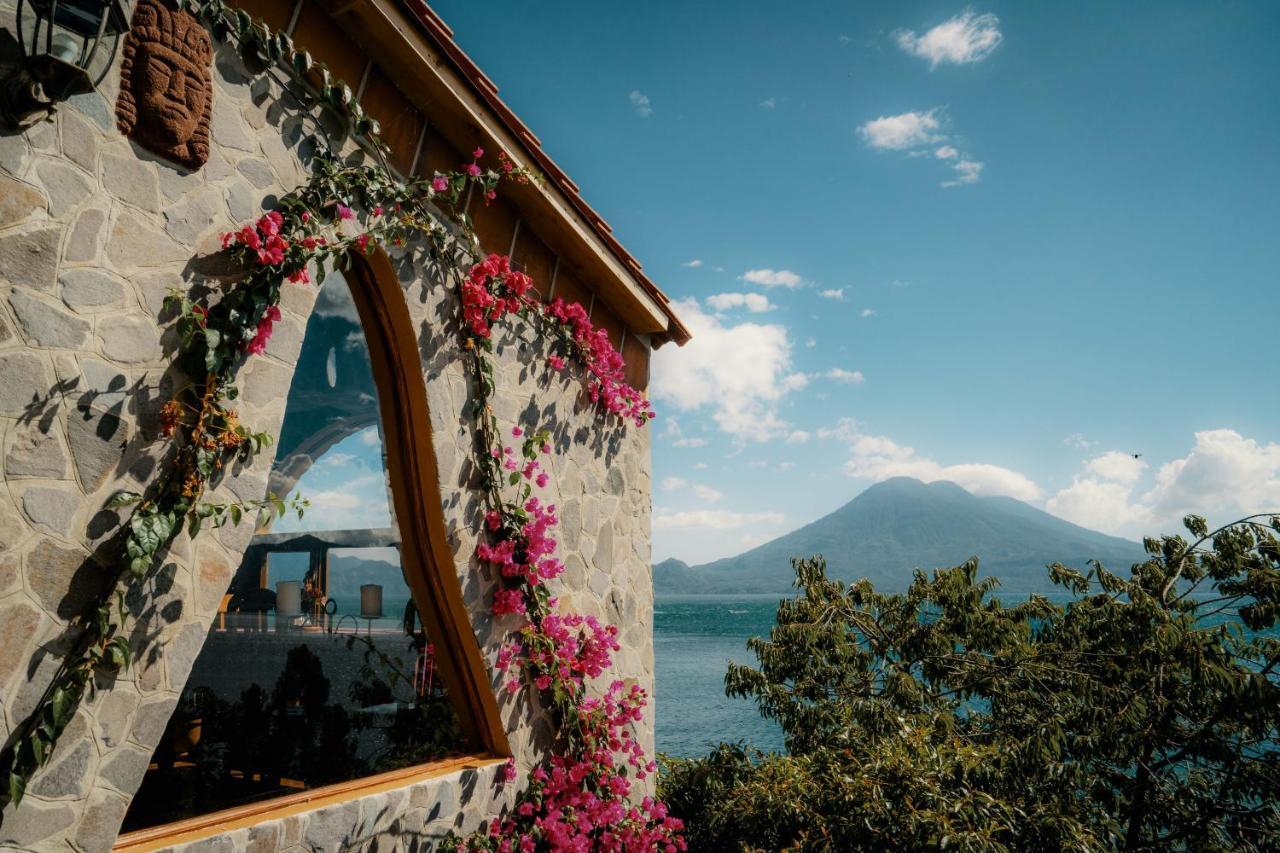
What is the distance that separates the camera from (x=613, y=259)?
5754mm

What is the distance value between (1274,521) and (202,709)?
26.9 ft

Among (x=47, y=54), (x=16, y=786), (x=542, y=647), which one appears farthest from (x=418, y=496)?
(x=47, y=54)

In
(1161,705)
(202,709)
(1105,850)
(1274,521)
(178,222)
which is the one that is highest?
(178,222)

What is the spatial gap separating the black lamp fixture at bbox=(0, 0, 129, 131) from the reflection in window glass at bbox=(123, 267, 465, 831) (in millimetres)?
1436

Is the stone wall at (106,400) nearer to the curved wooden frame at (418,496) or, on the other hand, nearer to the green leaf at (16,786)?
the green leaf at (16,786)

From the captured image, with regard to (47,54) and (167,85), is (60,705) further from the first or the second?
(167,85)

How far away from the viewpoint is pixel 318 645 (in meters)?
3.90

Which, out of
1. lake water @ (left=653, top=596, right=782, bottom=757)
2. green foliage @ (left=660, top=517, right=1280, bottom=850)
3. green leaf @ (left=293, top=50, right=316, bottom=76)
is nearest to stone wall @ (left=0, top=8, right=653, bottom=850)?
green leaf @ (left=293, top=50, right=316, bottom=76)

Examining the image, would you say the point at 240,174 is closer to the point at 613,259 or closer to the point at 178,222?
the point at 178,222

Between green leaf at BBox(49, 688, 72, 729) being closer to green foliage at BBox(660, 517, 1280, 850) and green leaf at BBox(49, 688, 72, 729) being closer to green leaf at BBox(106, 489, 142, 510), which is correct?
green leaf at BBox(106, 489, 142, 510)

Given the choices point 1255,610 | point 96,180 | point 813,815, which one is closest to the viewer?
point 96,180

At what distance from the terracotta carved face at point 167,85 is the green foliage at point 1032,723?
5614 mm

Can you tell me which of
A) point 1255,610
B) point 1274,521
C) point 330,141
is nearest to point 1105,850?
point 1255,610

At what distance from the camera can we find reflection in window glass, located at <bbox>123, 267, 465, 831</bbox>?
10.8 ft
